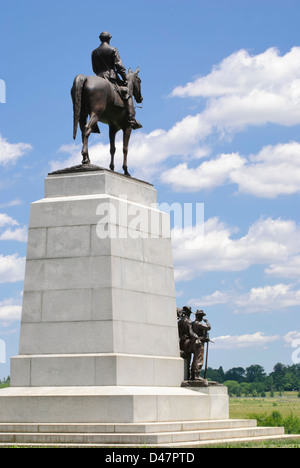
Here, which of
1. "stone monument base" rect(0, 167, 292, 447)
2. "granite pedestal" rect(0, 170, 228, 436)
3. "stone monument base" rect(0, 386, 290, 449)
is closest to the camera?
"stone monument base" rect(0, 386, 290, 449)

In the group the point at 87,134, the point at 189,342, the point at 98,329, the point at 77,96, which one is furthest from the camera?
the point at 189,342

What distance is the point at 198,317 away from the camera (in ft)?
91.2

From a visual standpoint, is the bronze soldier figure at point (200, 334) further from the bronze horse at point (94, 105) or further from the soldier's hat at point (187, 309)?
the bronze horse at point (94, 105)

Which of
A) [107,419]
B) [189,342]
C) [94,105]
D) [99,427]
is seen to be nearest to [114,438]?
[99,427]

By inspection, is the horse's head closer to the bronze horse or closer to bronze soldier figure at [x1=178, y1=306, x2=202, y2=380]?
the bronze horse

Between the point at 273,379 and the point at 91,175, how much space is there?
494ft

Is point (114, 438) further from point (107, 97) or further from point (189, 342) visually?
point (107, 97)

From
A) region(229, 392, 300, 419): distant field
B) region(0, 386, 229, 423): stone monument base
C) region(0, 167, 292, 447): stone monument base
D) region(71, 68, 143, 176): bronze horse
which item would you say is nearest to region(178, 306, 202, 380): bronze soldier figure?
region(0, 167, 292, 447): stone monument base

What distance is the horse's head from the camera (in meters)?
28.1

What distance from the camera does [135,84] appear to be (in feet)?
93.2

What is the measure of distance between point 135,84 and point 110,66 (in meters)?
1.33

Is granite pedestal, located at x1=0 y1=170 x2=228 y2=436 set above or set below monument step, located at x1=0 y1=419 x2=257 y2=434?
above

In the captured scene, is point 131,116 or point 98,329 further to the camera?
point 131,116

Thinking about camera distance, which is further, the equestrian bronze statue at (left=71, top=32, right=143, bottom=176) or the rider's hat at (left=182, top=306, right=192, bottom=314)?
the rider's hat at (left=182, top=306, right=192, bottom=314)
